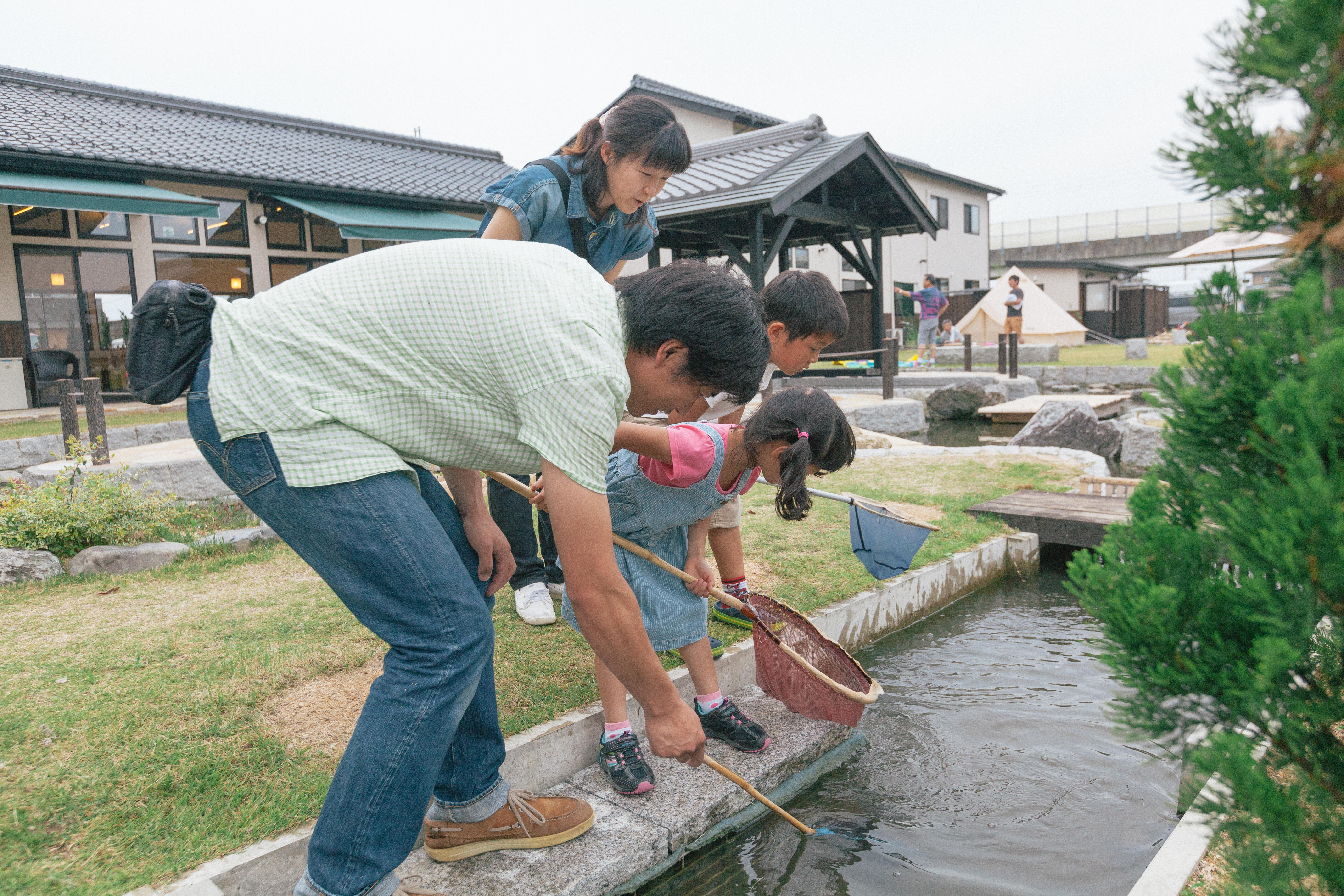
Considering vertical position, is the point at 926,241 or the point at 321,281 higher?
the point at 926,241

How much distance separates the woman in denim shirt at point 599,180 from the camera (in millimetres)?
A: 2611

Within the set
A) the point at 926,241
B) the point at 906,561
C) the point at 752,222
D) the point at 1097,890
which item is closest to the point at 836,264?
the point at 926,241

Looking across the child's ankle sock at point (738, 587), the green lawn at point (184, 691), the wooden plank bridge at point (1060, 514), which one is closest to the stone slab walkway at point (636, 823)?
the green lawn at point (184, 691)

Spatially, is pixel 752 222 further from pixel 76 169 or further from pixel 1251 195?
pixel 1251 195

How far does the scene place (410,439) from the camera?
1.52 metres

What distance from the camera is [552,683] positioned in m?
2.73

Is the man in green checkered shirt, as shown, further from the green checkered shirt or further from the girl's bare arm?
the girl's bare arm

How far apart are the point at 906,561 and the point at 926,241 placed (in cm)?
2434

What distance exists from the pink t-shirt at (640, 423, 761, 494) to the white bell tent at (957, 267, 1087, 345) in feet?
65.3

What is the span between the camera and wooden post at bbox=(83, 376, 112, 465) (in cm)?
621

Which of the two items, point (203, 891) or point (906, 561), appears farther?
point (906, 561)

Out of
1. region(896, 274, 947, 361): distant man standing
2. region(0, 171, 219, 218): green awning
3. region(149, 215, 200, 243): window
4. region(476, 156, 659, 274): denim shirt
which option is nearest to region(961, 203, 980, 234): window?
region(896, 274, 947, 361): distant man standing

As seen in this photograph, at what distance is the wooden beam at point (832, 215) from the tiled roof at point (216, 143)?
6.20 m

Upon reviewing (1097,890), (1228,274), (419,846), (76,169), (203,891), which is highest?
(76,169)
